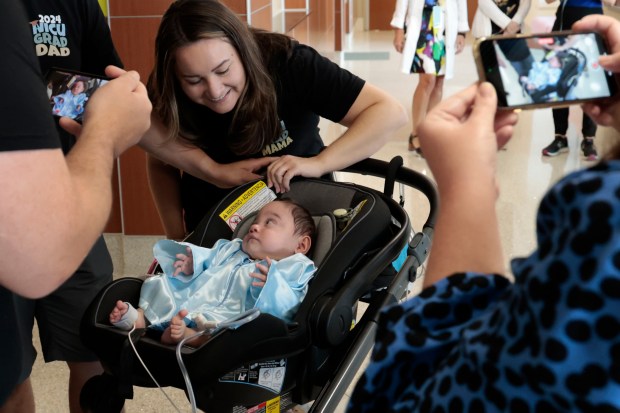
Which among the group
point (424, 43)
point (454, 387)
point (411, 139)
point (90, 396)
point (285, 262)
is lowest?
point (411, 139)

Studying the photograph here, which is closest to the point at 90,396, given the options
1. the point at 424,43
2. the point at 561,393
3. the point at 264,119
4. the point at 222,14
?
the point at 264,119

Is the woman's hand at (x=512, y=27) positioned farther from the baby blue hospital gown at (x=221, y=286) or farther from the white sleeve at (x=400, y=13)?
the baby blue hospital gown at (x=221, y=286)

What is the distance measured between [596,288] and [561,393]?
10 cm

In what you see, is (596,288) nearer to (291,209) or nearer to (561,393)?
(561,393)

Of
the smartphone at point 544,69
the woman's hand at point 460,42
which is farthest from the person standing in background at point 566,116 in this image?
the smartphone at point 544,69

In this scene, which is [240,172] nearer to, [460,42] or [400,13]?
[400,13]

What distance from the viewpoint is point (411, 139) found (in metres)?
5.82

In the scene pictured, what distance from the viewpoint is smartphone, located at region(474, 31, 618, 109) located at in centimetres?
99

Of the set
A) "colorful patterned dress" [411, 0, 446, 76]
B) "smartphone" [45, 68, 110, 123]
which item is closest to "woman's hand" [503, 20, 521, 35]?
"colorful patterned dress" [411, 0, 446, 76]

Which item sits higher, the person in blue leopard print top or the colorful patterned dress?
the person in blue leopard print top

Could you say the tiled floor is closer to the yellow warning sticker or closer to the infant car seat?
the infant car seat

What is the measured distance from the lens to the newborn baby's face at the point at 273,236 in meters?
1.95

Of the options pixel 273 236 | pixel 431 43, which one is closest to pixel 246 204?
pixel 273 236

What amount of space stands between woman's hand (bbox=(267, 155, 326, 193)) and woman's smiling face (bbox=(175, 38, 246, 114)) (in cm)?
24
